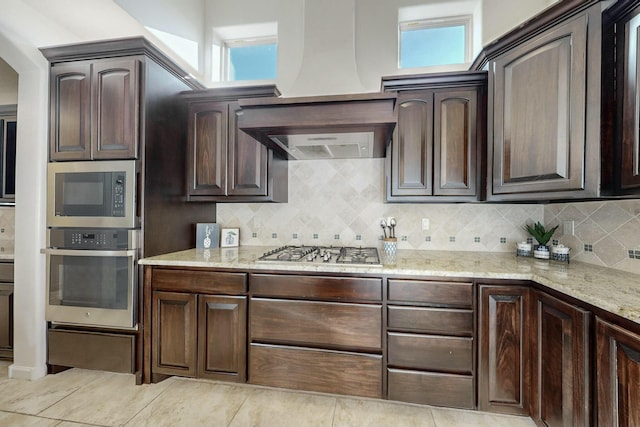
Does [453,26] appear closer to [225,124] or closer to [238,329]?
[225,124]

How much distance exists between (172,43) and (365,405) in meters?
3.28

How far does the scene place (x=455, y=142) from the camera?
6.54ft

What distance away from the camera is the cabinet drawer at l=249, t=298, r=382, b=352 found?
168 cm

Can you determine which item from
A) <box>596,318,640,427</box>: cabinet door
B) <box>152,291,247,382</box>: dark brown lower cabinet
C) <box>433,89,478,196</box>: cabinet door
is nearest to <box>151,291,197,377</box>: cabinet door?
<box>152,291,247,382</box>: dark brown lower cabinet

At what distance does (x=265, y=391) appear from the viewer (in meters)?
1.87

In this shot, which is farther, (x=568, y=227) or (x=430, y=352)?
(x=568, y=227)

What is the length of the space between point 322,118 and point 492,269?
1.40 m

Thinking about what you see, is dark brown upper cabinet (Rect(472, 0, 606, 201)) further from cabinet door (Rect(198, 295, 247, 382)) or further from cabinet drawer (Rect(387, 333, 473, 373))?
cabinet door (Rect(198, 295, 247, 382))

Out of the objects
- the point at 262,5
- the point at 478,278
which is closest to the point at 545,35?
the point at 478,278

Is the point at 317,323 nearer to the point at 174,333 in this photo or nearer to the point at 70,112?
the point at 174,333

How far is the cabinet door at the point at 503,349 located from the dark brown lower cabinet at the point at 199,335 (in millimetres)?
1499

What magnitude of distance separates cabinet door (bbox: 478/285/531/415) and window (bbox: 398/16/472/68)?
6.74 feet

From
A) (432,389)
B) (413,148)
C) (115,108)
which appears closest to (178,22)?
(115,108)

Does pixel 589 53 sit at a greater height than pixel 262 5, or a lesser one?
lesser
